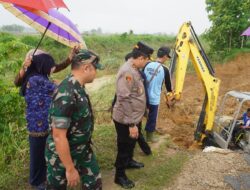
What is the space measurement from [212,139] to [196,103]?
13.8ft

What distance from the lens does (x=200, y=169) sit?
5.27 metres

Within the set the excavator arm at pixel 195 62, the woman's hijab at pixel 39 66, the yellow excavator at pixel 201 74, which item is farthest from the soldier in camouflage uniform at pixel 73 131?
the excavator arm at pixel 195 62

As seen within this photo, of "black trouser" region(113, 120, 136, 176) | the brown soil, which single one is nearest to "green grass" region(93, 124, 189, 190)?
"black trouser" region(113, 120, 136, 176)

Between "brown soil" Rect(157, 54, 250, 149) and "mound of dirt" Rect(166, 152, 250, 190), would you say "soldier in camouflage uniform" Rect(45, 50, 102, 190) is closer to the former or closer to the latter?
"mound of dirt" Rect(166, 152, 250, 190)

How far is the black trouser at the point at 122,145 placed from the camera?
4531mm

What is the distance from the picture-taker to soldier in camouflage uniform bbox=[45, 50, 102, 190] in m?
2.90

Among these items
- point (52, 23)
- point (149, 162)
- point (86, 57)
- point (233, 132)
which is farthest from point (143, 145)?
point (86, 57)

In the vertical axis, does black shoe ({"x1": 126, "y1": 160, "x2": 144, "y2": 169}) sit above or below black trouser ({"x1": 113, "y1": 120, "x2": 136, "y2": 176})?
below

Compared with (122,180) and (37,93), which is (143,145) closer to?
(122,180)

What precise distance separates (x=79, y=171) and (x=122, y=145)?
135 cm

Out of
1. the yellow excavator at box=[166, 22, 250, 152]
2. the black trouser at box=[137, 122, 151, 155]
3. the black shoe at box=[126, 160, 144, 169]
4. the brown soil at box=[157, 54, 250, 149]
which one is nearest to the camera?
the black shoe at box=[126, 160, 144, 169]

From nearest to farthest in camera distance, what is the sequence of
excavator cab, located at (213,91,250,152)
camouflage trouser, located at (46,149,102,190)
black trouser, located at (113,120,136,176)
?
1. camouflage trouser, located at (46,149,102,190)
2. black trouser, located at (113,120,136,176)
3. excavator cab, located at (213,91,250,152)

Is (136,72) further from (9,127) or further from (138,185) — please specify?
(9,127)

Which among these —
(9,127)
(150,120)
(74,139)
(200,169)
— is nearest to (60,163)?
(74,139)
